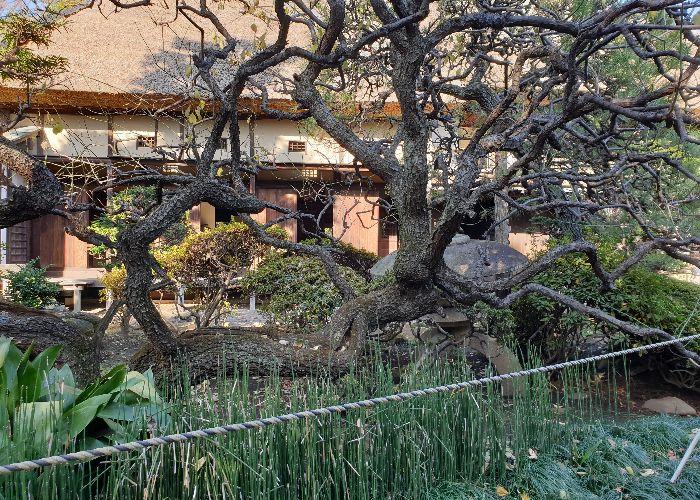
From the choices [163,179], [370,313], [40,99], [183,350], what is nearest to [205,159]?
[163,179]

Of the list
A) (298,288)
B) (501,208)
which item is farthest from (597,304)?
(501,208)

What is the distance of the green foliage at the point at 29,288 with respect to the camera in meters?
8.53

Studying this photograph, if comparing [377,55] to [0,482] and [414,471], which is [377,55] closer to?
[414,471]

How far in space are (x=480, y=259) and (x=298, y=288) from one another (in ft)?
6.18

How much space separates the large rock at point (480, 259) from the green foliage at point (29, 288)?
5.94 meters

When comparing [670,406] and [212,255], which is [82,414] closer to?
[670,406]

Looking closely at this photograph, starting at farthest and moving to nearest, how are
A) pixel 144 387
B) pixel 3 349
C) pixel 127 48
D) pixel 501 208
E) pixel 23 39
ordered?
pixel 127 48, pixel 501 208, pixel 23 39, pixel 144 387, pixel 3 349

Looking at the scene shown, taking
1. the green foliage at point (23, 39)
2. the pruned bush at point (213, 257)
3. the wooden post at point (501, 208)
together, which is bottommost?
Result: the pruned bush at point (213, 257)

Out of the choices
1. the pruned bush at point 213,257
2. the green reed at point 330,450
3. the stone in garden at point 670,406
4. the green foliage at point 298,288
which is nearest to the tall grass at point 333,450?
the green reed at point 330,450

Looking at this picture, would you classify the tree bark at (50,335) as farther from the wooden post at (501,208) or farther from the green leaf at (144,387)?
the wooden post at (501,208)

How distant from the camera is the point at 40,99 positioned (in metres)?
9.80

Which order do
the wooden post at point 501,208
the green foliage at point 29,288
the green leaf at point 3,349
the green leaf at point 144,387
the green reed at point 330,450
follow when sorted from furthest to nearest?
1. the green foliage at point 29,288
2. the wooden post at point 501,208
3. the green leaf at point 144,387
4. the green leaf at point 3,349
5. the green reed at point 330,450

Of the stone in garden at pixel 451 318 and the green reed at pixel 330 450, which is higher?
the stone in garden at pixel 451 318

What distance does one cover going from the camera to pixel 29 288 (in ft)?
28.2
